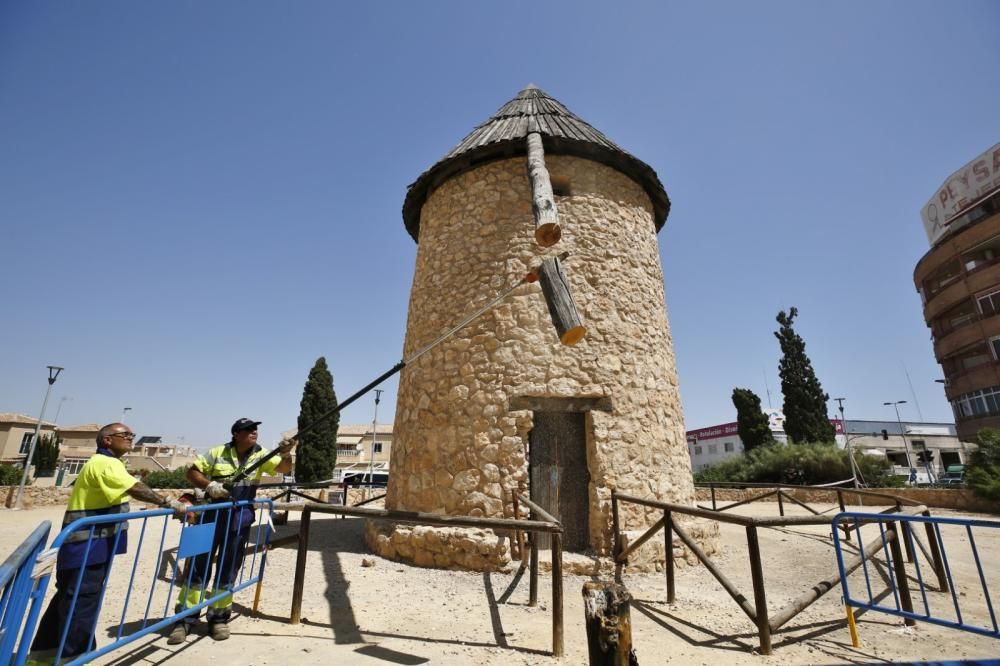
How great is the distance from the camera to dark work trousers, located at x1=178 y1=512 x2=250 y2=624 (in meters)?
3.65

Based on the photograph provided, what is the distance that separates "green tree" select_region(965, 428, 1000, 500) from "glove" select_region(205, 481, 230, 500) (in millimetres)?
18502

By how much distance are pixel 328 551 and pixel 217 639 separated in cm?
304

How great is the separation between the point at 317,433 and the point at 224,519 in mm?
20394

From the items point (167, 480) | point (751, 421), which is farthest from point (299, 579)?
point (751, 421)

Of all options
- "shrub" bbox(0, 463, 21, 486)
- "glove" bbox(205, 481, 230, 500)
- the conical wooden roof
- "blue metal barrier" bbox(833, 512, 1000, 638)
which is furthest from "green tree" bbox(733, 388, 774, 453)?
"shrub" bbox(0, 463, 21, 486)

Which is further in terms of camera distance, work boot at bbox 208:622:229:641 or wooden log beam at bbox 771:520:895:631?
wooden log beam at bbox 771:520:895:631

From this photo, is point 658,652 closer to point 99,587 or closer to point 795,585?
point 795,585

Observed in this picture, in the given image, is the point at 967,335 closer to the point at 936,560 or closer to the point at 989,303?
the point at 989,303

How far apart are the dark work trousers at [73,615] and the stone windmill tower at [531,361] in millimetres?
3513

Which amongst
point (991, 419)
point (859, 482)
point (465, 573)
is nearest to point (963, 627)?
point (465, 573)

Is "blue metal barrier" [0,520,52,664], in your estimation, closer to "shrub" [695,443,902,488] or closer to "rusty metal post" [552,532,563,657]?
"rusty metal post" [552,532,563,657]

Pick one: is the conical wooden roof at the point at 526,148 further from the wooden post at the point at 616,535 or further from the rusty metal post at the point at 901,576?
the rusty metal post at the point at 901,576

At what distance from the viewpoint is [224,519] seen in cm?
394

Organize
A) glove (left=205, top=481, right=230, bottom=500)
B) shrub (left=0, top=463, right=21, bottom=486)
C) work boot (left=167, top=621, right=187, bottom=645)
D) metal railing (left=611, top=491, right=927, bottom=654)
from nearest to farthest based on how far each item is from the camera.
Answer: work boot (left=167, top=621, right=187, bottom=645), metal railing (left=611, top=491, right=927, bottom=654), glove (left=205, top=481, right=230, bottom=500), shrub (left=0, top=463, right=21, bottom=486)
